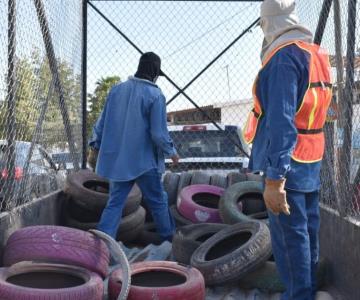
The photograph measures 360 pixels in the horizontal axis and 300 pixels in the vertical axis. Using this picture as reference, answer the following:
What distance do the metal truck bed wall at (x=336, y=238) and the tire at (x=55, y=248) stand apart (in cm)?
34

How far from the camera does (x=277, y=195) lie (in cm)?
315

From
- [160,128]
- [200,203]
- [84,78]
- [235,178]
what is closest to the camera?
[160,128]

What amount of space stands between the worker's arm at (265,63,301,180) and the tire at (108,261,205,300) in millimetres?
958

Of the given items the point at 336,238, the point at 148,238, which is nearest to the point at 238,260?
the point at 336,238

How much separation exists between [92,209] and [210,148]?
2476mm

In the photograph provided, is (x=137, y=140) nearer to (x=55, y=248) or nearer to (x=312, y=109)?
(x=55, y=248)

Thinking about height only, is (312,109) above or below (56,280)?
above

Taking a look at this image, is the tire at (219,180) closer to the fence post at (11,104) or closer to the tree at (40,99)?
the tree at (40,99)

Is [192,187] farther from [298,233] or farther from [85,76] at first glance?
[298,233]

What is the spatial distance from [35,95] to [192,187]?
6.74 feet

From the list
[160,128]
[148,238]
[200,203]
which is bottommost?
[148,238]

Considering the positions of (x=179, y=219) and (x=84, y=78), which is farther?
(x=84, y=78)

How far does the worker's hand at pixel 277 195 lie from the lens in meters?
3.15

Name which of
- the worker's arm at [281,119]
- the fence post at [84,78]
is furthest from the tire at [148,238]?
the worker's arm at [281,119]
